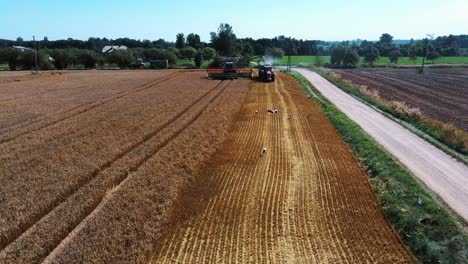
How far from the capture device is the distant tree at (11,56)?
82875 millimetres

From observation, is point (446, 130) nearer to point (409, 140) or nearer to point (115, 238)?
point (409, 140)

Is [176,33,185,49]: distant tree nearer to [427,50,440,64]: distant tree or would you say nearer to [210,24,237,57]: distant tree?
[210,24,237,57]: distant tree

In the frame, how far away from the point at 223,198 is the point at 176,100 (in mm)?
21204

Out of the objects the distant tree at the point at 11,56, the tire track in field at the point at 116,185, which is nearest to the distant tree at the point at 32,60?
the distant tree at the point at 11,56

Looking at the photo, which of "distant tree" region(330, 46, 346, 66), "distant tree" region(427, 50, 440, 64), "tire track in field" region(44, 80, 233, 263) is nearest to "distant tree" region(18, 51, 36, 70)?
"tire track in field" region(44, 80, 233, 263)

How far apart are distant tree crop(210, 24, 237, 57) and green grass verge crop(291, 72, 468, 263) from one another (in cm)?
9375

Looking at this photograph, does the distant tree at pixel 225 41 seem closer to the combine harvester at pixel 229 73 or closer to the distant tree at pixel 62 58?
the distant tree at pixel 62 58

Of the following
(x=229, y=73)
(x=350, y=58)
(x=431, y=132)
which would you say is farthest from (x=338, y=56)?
(x=431, y=132)

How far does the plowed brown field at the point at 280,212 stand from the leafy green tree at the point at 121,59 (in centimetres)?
7350

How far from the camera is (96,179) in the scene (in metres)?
14.7

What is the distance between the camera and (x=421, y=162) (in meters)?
18.8

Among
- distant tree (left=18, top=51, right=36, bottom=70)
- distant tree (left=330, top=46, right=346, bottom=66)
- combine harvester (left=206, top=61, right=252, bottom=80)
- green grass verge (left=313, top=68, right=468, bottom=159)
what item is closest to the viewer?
green grass verge (left=313, top=68, right=468, bottom=159)

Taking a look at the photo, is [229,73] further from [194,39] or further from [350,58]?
[194,39]

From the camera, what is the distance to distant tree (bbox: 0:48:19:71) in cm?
8288
